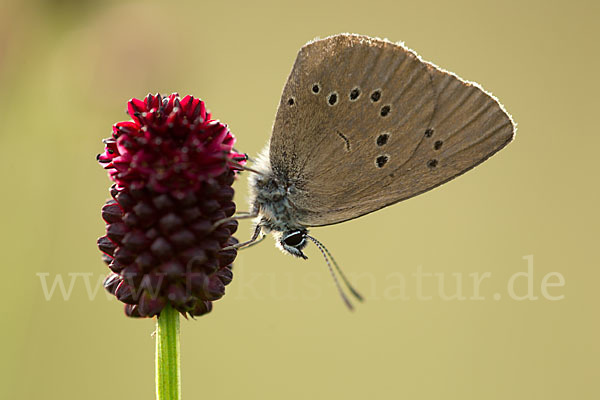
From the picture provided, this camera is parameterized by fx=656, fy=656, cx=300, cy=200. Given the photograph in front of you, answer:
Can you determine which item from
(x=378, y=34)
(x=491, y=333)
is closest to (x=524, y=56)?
(x=378, y=34)

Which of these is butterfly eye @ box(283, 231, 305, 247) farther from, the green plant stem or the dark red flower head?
the green plant stem

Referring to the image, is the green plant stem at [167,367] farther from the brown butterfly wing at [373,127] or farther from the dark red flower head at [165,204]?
the brown butterfly wing at [373,127]

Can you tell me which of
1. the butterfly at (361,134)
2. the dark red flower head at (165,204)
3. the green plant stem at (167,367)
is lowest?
the green plant stem at (167,367)

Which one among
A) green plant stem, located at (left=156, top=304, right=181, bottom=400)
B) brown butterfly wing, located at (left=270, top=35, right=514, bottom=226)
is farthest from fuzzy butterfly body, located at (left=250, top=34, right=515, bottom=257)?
green plant stem, located at (left=156, top=304, right=181, bottom=400)

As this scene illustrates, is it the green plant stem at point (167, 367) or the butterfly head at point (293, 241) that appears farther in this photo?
the butterfly head at point (293, 241)

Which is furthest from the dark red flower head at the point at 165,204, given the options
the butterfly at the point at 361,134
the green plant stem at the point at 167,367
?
the butterfly at the point at 361,134

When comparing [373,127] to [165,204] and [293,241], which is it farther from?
[165,204]

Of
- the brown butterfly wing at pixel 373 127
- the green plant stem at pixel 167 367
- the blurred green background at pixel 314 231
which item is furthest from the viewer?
the blurred green background at pixel 314 231

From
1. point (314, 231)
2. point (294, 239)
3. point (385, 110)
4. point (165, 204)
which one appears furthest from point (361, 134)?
point (314, 231)

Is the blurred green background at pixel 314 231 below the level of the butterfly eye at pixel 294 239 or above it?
above

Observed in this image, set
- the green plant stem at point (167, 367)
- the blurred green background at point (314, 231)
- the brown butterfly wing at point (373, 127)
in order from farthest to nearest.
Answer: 1. the blurred green background at point (314, 231)
2. the brown butterfly wing at point (373, 127)
3. the green plant stem at point (167, 367)
